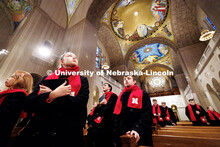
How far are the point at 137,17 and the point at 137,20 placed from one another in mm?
338

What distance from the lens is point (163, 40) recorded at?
11.6 m

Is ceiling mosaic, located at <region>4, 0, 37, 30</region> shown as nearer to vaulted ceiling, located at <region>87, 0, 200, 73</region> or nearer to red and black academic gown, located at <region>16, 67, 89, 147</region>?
vaulted ceiling, located at <region>87, 0, 200, 73</region>

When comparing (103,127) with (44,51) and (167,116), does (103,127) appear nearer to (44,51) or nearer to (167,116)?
(167,116)

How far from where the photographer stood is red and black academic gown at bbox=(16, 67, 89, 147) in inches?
28.3

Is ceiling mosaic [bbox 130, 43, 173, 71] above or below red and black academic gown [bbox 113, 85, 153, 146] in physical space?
above

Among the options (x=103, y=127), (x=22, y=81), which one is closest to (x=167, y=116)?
(x=103, y=127)

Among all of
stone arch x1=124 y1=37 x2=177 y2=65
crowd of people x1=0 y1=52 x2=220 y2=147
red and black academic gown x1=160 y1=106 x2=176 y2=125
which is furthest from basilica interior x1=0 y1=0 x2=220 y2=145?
red and black academic gown x1=160 y1=106 x2=176 y2=125

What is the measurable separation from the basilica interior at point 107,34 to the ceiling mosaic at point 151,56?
325 centimetres

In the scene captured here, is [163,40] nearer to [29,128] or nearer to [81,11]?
[81,11]

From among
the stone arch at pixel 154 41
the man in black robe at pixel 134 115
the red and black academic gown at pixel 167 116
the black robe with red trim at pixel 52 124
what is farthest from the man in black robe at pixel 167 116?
the stone arch at pixel 154 41

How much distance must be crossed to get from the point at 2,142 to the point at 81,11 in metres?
7.92

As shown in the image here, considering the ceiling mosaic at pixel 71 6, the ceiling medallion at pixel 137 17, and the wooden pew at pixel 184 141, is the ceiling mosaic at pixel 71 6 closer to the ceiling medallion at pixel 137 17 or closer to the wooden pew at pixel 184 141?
the ceiling medallion at pixel 137 17

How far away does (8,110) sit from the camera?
97 cm

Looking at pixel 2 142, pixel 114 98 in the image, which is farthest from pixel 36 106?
pixel 114 98
